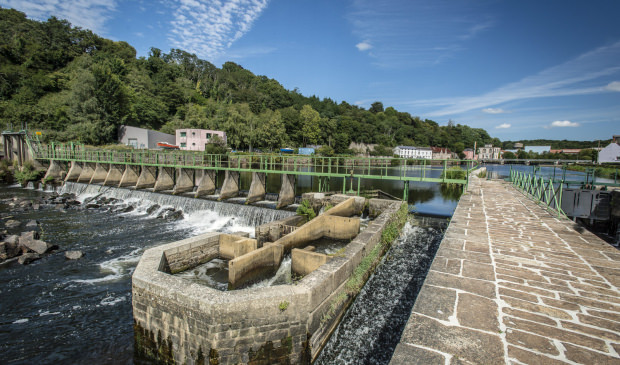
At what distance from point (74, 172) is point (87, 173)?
166cm

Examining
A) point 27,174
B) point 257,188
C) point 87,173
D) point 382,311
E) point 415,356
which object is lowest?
point 382,311

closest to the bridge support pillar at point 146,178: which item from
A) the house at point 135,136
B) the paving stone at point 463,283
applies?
the house at point 135,136

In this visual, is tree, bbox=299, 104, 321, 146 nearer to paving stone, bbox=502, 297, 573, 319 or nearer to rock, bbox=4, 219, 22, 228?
rock, bbox=4, 219, 22, 228

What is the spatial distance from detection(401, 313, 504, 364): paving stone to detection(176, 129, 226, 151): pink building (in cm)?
5457

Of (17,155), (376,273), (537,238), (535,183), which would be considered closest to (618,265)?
(537,238)

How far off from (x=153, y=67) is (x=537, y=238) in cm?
10335

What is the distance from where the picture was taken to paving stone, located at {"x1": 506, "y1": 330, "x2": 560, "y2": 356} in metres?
2.98

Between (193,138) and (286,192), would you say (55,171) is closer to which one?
(193,138)

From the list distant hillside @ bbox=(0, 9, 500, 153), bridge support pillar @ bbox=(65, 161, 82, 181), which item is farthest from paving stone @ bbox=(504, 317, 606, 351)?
distant hillside @ bbox=(0, 9, 500, 153)

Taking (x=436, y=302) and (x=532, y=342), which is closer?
(x=532, y=342)

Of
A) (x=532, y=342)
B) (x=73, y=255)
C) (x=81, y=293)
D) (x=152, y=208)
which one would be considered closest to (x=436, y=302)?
(x=532, y=342)

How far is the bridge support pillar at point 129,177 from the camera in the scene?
84.2 feet

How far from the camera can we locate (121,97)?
48969mm

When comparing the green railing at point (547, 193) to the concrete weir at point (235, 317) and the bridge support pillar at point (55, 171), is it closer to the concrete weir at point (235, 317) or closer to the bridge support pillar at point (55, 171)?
the concrete weir at point (235, 317)
